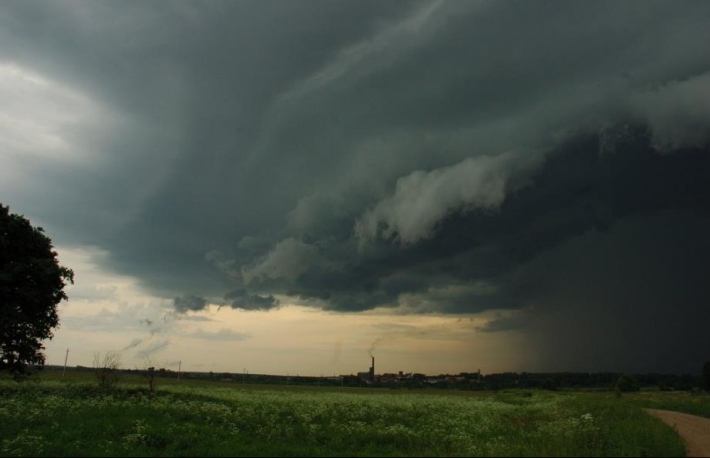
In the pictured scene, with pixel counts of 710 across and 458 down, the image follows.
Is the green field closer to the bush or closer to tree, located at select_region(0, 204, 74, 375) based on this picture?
tree, located at select_region(0, 204, 74, 375)

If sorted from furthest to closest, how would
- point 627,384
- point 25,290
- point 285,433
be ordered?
point 627,384
point 25,290
point 285,433

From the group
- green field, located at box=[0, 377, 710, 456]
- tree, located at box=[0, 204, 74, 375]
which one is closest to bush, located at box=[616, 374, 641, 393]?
green field, located at box=[0, 377, 710, 456]

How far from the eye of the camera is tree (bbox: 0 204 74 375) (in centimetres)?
4596

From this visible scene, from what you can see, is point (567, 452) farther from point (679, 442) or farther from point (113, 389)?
point (113, 389)

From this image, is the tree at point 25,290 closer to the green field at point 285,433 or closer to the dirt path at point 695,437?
the green field at point 285,433

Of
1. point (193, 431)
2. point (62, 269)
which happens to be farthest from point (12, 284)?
point (193, 431)

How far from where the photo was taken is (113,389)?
53.3 metres

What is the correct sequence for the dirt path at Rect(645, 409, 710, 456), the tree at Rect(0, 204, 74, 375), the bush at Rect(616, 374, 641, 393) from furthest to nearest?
the bush at Rect(616, 374, 641, 393) → the tree at Rect(0, 204, 74, 375) → the dirt path at Rect(645, 409, 710, 456)

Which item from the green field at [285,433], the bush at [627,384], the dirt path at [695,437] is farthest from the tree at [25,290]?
the bush at [627,384]

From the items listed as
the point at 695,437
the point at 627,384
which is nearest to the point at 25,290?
the point at 695,437

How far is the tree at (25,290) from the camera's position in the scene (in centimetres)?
4596

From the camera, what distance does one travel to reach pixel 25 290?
46.2 metres

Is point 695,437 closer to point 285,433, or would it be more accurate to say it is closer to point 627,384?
point 285,433

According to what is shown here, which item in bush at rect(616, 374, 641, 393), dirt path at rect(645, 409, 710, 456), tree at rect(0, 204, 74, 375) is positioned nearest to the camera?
dirt path at rect(645, 409, 710, 456)
